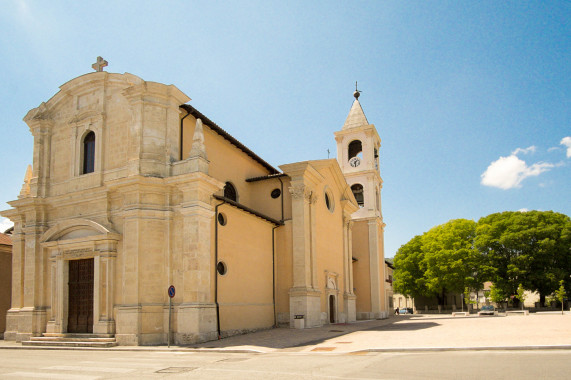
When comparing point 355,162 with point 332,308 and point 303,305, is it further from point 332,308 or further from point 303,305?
point 303,305

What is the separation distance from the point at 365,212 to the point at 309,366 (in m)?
31.9

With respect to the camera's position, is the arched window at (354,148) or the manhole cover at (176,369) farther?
the arched window at (354,148)

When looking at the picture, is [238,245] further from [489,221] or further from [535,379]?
[489,221]

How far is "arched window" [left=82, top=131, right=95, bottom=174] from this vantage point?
75.0ft

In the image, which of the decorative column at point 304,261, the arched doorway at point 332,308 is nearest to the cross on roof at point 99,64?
the decorative column at point 304,261

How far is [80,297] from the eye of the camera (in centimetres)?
2097

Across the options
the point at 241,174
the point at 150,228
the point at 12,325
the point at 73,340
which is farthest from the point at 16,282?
the point at 241,174

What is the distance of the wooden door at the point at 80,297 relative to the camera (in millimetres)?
20531

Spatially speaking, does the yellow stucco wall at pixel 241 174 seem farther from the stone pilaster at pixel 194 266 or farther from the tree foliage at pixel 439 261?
the tree foliage at pixel 439 261

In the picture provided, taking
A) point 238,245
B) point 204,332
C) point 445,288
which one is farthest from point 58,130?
point 445,288

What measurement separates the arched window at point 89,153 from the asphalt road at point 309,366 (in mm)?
10592

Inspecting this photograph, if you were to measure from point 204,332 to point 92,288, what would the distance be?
236 inches

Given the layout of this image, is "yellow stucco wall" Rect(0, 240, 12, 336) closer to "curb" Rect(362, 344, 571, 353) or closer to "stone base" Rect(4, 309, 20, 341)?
"stone base" Rect(4, 309, 20, 341)

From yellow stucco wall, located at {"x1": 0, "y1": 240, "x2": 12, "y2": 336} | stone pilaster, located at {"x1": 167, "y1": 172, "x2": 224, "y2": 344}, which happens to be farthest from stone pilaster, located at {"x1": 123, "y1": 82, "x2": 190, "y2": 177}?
yellow stucco wall, located at {"x1": 0, "y1": 240, "x2": 12, "y2": 336}
